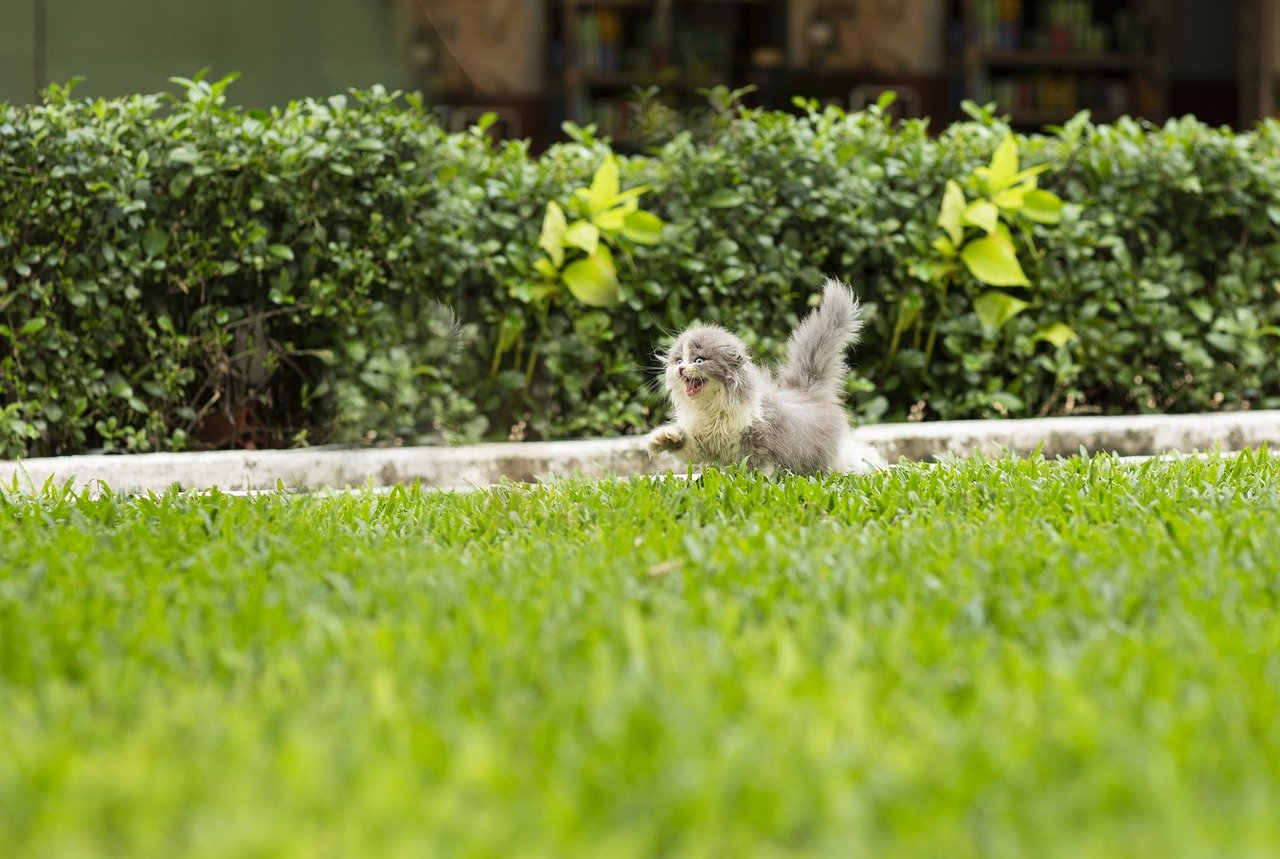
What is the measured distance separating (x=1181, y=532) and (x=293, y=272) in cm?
343

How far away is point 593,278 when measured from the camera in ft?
17.1

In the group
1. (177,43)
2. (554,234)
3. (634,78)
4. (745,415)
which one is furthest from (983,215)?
(634,78)

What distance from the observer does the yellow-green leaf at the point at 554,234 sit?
5.16 m

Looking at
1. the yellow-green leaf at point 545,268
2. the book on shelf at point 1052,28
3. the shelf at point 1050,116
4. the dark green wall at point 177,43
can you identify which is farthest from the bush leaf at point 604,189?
the shelf at point 1050,116

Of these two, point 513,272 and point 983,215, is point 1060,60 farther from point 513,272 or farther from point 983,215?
point 513,272

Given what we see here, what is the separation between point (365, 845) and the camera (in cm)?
148

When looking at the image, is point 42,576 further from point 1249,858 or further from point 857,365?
point 857,365

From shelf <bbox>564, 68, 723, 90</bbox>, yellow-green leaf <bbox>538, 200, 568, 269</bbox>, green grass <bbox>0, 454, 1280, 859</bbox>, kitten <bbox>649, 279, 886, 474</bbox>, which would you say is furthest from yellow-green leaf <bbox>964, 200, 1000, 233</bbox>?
shelf <bbox>564, 68, 723, 90</bbox>

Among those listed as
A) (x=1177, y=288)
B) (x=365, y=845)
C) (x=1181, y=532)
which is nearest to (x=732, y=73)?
(x=1177, y=288)

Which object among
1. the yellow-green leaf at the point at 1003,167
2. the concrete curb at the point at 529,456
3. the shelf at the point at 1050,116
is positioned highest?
the yellow-green leaf at the point at 1003,167

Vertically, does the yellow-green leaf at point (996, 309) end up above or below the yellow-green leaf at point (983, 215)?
below

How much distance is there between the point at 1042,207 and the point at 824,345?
5.86 feet

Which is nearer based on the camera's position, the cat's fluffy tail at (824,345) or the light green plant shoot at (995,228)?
the cat's fluffy tail at (824,345)

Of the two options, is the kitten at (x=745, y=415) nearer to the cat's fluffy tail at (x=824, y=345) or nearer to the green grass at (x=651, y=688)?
the cat's fluffy tail at (x=824, y=345)
